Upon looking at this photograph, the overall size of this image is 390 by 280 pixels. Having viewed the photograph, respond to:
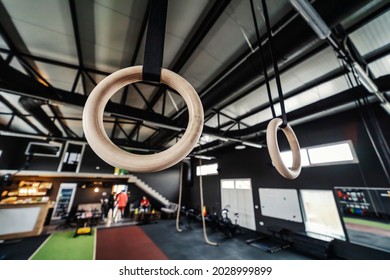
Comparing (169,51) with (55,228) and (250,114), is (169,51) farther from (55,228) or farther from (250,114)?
(55,228)

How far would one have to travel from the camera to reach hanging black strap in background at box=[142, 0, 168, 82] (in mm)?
456

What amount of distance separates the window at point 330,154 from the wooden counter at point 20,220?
368 inches

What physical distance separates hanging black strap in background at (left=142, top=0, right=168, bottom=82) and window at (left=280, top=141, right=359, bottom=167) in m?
4.67

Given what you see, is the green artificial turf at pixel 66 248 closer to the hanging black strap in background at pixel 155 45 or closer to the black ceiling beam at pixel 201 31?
the black ceiling beam at pixel 201 31

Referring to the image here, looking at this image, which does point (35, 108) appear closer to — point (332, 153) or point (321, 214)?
point (332, 153)

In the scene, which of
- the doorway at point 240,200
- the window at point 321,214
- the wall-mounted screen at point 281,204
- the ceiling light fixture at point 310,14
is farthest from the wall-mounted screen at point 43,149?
the window at point 321,214

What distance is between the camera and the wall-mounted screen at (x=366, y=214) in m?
3.65

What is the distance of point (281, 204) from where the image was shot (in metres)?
5.66

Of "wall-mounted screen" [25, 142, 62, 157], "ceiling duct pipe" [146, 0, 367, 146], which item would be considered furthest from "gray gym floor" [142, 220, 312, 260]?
"wall-mounted screen" [25, 142, 62, 157]

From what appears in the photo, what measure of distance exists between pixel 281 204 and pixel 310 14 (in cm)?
617

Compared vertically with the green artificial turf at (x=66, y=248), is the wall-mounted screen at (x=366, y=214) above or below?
above

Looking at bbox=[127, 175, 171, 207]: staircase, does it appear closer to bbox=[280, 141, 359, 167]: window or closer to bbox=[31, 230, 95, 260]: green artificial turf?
bbox=[31, 230, 95, 260]: green artificial turf

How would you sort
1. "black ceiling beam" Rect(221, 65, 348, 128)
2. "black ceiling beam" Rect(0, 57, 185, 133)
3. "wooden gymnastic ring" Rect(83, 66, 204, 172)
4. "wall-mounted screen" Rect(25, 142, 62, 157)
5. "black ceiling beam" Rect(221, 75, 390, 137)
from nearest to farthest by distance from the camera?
"wooden gymnastic ring" Rect(83, 66, 204, 172) → "black ceiling beam" Rect(0, 57, 185, 133) → "black ceiling beam" Rect(221, 75, 390, 137) → "black ceiling beam" Rect(221, 65, 348, 128) → "wall-mounted screen" Rect(25, 142, 62, 157)

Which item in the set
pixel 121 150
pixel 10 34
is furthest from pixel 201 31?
pixel 10 34
